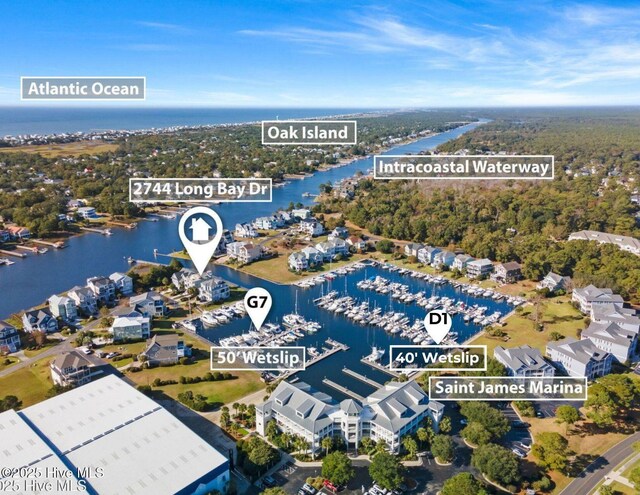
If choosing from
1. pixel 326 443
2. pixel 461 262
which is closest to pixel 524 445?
pixel 326 443

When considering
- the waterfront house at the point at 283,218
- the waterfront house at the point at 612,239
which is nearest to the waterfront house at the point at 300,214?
the waterfront house at the point at 283,218

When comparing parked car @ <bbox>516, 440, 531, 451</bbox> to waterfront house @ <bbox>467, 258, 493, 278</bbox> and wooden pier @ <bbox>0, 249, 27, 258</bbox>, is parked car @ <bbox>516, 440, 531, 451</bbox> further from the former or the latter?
wooden pier @ <bbox>0, 249, 27, 258</bbox>

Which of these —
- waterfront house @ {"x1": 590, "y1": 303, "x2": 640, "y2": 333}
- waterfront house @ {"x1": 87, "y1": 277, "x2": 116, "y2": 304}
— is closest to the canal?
waterfront house @ {"x1": 87, "y1": 277, "x2": 116, "y2": 304}

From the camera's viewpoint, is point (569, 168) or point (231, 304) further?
point (569, 168)

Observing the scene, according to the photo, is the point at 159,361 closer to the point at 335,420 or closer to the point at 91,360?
the point at 91,360

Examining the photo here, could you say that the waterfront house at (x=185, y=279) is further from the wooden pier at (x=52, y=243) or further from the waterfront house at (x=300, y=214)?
the waterfront house at (x=300, y=214)

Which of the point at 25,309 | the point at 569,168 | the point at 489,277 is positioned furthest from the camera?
the point at 569,168

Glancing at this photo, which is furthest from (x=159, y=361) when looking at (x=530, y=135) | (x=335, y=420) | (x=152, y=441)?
(x=530, y=135)
